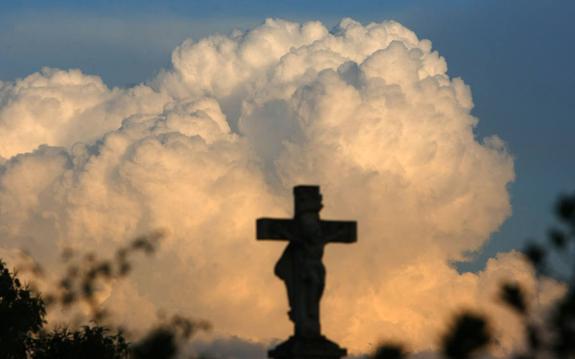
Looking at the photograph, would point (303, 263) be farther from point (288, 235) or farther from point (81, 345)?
point (81, 345)

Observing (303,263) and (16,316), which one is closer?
(303,263)

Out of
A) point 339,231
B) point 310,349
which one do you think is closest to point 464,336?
point 310,349

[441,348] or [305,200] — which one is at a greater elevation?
[305,200]

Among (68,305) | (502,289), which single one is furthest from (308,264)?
(68,305)

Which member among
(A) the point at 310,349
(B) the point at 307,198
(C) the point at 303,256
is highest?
(B) the point at 307,198

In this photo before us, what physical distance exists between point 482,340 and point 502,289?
1425 millimetres

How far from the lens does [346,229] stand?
21891 millimetres

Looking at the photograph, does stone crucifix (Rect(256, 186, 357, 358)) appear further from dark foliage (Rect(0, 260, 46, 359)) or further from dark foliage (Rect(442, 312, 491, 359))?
dark foliage (Rect(0, 260, 46, 359))

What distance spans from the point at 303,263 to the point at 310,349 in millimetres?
1281

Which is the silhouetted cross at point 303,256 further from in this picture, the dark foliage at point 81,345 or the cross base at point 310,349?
the dark foliage at point 81,345

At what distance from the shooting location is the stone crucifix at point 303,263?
21062 millimetres

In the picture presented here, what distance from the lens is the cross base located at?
67.8ft

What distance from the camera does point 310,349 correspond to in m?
20.7

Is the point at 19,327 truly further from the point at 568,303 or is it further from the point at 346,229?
the point at 568,303
